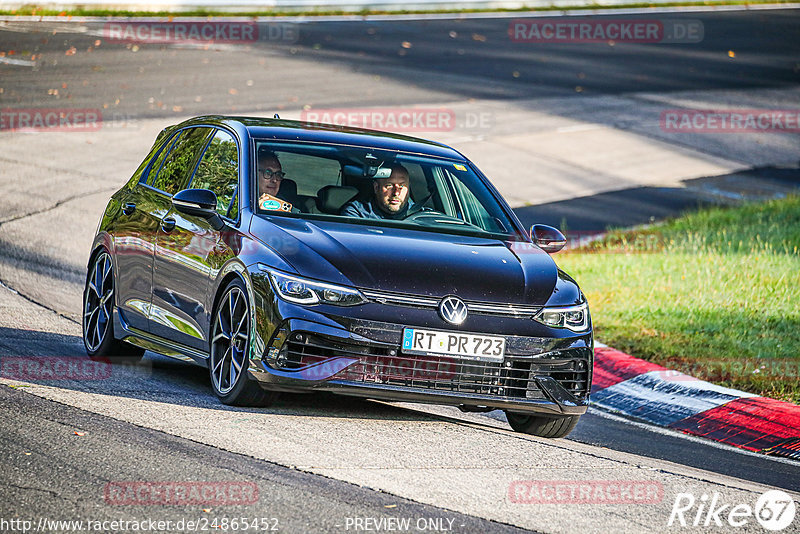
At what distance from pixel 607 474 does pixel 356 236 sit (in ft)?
6.37

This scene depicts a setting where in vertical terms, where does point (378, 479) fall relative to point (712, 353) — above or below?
above

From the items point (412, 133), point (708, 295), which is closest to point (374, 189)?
point (708, 295)

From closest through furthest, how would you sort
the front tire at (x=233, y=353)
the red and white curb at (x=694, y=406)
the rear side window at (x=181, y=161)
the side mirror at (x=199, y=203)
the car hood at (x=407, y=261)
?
the car hood at (x=407, y=261) < the front tire at (x=233, y=353) < the side mirror at (x=199, y=203) < the red and white curb at (x=694, y=406) < the rear side window at (x=181, y=161)

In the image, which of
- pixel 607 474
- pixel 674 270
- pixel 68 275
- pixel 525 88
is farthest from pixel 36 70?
pixel 607 474

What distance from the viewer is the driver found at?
8.02m

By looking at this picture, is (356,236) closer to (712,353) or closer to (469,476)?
(469,476)

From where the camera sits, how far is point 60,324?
1019cm

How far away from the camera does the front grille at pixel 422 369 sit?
6836 millimetres

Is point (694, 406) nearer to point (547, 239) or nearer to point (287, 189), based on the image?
point (547, 239)

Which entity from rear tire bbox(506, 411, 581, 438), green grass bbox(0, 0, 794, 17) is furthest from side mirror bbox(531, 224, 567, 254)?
green grass bbox(0, 0, 794, 17)

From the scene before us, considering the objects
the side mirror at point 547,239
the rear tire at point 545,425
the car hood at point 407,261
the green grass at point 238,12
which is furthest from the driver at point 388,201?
the green grass at point 238,12

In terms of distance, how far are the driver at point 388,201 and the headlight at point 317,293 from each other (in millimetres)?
1176

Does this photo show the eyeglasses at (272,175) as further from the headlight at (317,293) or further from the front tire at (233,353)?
the headlight at (317,293)

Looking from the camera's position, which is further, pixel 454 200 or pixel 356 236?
pixel 454 200
